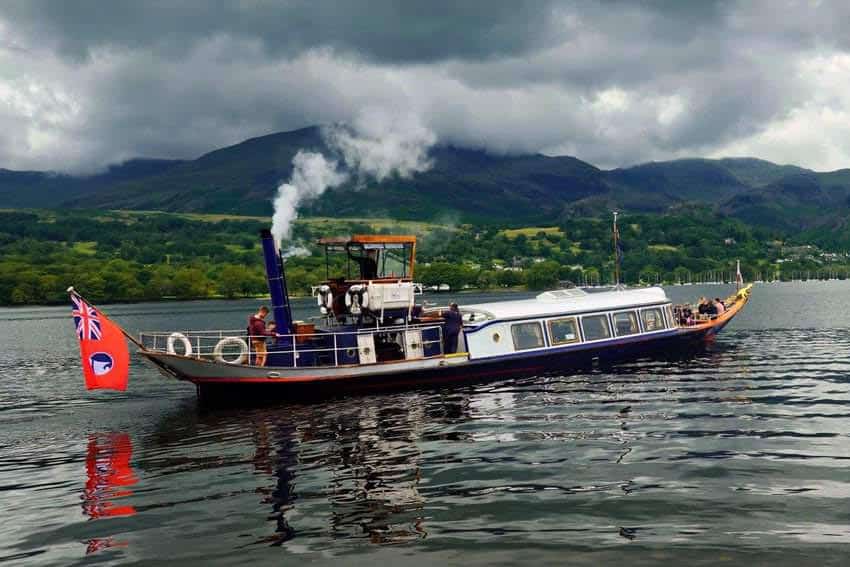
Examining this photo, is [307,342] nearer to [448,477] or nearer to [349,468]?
[349,468]

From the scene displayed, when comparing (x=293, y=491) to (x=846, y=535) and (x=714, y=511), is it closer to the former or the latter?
(x=714, y=511)

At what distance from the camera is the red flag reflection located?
666 inches

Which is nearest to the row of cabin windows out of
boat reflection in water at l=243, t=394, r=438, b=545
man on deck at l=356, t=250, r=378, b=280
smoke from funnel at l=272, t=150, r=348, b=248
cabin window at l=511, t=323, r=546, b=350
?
cabin window at l=511, t=323, r=546, b=350

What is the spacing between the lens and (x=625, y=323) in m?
40.7

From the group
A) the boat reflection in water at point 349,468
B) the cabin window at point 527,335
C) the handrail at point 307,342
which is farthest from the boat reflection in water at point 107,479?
the cabin window at point 527,335

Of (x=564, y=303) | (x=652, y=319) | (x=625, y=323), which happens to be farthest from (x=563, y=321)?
(x=652, y=319)

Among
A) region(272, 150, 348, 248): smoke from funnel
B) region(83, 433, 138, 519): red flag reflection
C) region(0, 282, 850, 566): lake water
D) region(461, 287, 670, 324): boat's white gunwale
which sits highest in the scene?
region(272, 150, 348, 248): smoke from funnel

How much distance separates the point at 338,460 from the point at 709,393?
54.4ft

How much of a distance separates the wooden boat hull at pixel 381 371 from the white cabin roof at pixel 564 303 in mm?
1816

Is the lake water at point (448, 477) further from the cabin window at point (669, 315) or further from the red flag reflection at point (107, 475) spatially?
the cabin window at point (669, 315)

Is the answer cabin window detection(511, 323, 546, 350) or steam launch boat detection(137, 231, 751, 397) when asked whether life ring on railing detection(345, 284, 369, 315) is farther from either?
cabin window detection(511, 323, 546, 350)

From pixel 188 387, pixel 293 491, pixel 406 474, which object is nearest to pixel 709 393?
pixel 406 474

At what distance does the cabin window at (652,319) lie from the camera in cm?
4178

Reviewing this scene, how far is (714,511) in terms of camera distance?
15391mm
